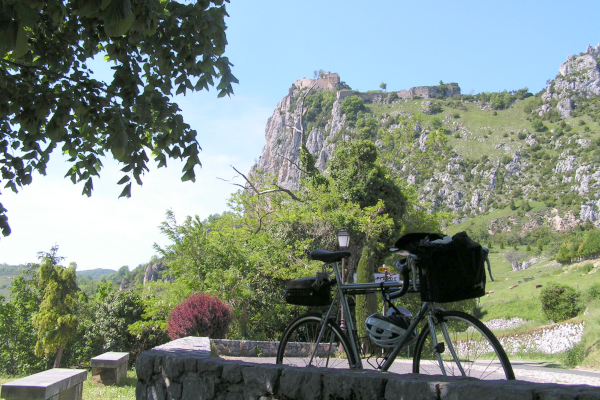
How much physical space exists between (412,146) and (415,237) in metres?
22.0

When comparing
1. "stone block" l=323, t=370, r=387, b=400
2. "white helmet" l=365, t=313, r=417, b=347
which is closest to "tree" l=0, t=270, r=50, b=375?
"white helmet" l=365, t=313, r=417, b=347

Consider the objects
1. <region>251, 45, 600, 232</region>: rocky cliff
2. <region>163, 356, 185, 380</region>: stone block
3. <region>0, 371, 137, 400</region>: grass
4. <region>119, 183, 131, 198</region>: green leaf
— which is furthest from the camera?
<region>251, 45, 600, 232</region>: rocky cliff

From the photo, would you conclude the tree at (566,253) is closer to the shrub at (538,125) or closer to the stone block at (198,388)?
the shrub at (538,125)

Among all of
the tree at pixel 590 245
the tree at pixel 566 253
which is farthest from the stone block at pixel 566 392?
the tree at pixel 566 253

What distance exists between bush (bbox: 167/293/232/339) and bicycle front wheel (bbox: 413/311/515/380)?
7.76 metres

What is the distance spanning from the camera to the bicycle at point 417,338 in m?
2.41

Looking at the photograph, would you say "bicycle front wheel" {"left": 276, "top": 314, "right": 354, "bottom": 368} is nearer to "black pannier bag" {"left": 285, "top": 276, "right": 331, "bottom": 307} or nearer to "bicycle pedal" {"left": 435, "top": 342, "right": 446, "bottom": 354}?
"black pannier bag" {"left": 285, "top": 276, "right": 331, "bottom": 307}

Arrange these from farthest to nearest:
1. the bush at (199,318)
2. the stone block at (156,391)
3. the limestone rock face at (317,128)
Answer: the limestone rock face at (317,128)
the bush at (199,318)
the stone block at (156,391)

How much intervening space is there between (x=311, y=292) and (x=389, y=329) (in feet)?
2.24

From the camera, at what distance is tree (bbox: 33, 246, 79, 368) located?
60.5 feet

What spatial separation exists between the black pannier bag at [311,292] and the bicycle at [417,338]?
0.05ft

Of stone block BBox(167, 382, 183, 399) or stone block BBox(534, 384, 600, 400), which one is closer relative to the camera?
stone block BBox(534, 384, 600, 400)

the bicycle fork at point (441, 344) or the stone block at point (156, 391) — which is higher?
the bicycle fork at point (441, 344)

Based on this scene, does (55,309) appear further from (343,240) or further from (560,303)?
(560,303)
